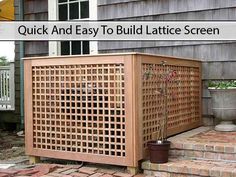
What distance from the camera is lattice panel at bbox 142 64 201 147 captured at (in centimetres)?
386

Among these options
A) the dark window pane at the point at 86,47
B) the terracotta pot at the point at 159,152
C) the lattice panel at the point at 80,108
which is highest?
the dark window pane at the point at 86,47

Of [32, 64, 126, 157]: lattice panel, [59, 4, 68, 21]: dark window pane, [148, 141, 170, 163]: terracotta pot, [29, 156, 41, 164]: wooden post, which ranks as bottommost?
[29, 156, 41, 164]: wooden post

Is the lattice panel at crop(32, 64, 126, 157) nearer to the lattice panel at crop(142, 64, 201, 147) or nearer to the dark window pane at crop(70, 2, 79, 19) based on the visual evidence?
the lattice panel at crop(142, 64, 201, 147)

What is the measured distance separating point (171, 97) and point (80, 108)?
109 centimetres

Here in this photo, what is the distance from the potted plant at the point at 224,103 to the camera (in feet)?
15.2

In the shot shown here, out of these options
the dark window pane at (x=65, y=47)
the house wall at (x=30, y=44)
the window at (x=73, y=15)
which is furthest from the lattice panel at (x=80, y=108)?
the house wall at (x=30, y=44)

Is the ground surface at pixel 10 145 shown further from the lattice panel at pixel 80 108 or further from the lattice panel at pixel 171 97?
the lattice panel at pixel 171 97

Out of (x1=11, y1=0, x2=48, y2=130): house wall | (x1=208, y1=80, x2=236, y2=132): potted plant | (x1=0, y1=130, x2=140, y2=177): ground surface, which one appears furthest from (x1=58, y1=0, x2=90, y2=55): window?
(x1=208, y1=80, x2=236, y2=132): potted plant

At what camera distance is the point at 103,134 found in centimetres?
383

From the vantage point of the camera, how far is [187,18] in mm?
5254

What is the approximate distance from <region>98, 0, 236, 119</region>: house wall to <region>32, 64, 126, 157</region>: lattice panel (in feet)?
6.08

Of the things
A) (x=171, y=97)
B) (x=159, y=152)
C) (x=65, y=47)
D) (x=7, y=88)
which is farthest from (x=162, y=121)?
(x=7, y=88)

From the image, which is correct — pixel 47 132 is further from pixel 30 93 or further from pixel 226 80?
pixel 226 80

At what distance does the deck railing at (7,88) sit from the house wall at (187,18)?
2232 mm
